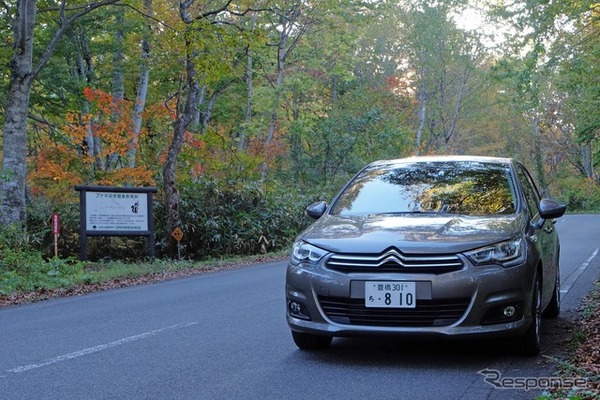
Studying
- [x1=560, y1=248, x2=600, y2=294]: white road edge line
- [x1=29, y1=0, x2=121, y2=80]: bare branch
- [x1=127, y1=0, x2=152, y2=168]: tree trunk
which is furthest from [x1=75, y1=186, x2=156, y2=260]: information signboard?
[x1=560, y1=248, x2=600, y2=294]: white road edge line

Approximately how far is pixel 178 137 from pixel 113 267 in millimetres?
4782

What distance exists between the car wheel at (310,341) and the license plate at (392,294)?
91cm

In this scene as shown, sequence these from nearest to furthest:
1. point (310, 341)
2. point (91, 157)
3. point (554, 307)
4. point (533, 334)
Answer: point (533, 334), point (310, 341), point (554, 307), point (91, 157)

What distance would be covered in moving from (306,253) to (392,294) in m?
0.85

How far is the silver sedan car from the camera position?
5496 mm

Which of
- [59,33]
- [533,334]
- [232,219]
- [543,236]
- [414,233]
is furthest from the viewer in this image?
[232,219]

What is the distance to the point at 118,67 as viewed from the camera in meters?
25.4

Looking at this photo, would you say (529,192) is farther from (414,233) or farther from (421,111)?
(421,111)

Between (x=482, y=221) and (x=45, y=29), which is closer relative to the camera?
(x=482, y=221)

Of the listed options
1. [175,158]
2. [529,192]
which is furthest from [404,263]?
[175,158]

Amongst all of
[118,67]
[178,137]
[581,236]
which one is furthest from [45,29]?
[581,236]

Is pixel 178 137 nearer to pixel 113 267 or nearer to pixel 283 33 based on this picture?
pixel 113 267

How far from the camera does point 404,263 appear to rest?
5.54 metres

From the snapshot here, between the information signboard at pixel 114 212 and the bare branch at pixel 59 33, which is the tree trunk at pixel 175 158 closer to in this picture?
the information signboard at pixel 114 212
